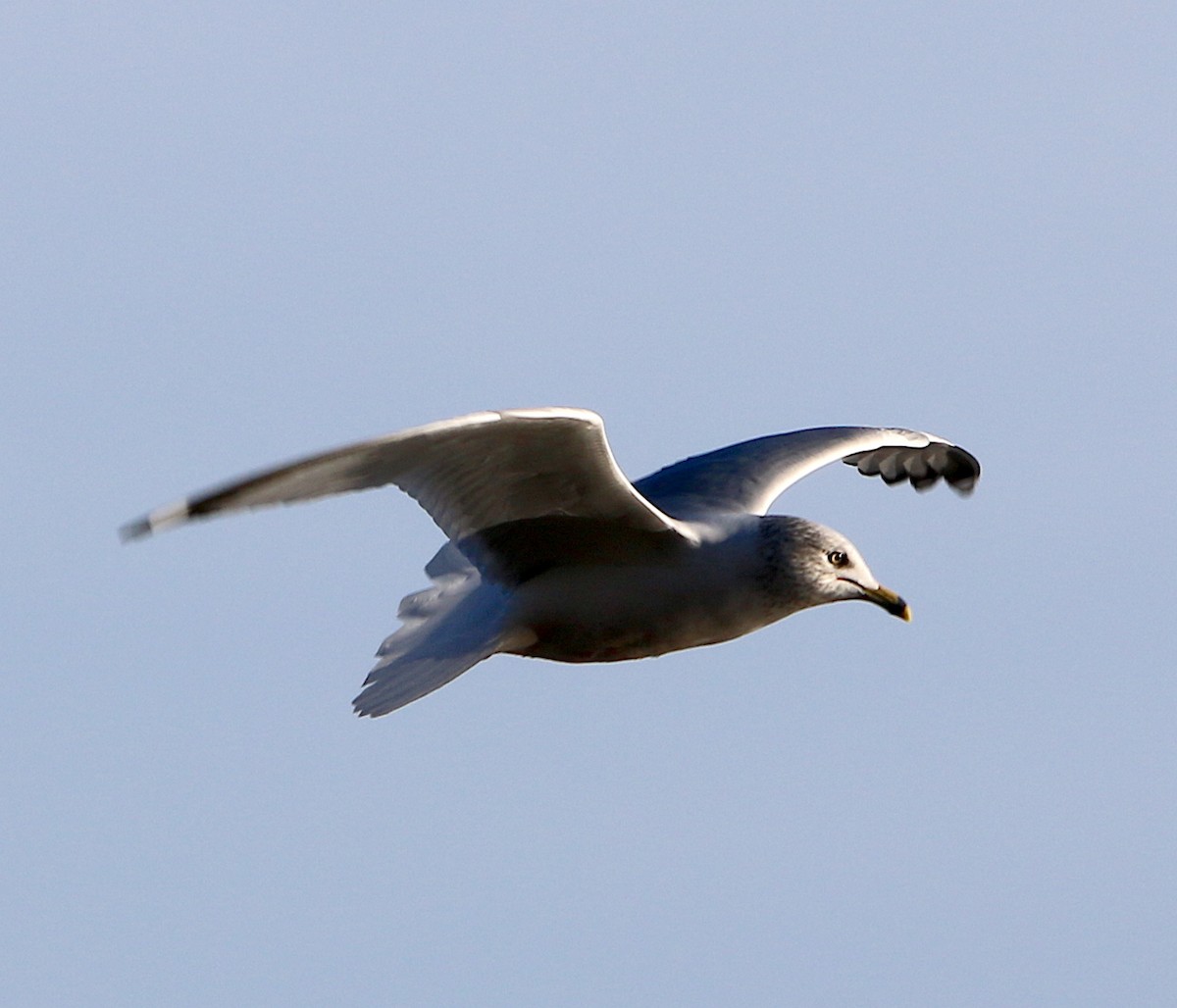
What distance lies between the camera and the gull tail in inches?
354

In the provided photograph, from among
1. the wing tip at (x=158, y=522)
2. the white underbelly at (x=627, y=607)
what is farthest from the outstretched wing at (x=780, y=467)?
the wing tip at (x=158, y=522)

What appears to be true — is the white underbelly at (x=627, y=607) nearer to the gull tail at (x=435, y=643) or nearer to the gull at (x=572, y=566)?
the gull at (x=572, y=566)

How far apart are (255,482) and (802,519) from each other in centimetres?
299

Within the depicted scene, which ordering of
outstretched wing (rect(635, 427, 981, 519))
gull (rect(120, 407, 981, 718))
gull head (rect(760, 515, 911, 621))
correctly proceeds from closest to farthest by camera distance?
1. gull (rect(120, 407, 981, 718))
2. gull head (rect(760, 515, 911, 621))
3. outstretched wing (rect(635, 427, 981, 519))

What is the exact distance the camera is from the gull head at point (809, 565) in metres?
9.23

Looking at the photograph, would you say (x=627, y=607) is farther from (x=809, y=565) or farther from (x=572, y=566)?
(x=809, y=565)

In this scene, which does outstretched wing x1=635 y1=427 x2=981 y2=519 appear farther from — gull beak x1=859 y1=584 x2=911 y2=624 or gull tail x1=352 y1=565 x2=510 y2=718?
gull tail x1=352 y1=565 x2=510 y2=718

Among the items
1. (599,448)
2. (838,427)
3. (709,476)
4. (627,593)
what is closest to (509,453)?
(599,448)

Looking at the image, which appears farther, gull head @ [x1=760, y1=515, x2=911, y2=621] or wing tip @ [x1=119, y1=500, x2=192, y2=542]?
gull head @ [x1=760, y1=515, x2=911, y2=621]

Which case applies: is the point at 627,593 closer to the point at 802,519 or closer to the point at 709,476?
the point at 802,519

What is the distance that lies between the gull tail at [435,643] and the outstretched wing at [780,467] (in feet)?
3.36

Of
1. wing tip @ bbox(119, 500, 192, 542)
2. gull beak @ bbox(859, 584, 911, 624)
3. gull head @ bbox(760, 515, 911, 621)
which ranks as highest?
wing tip @ bbox(119, 500, 192, 542)

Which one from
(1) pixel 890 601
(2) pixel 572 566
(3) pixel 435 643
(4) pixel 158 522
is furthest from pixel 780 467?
(4) pixel 158 522

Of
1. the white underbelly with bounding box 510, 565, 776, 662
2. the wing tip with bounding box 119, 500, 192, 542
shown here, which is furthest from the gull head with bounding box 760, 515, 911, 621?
the wing tip with bounding box 119, 500, 192, 542
